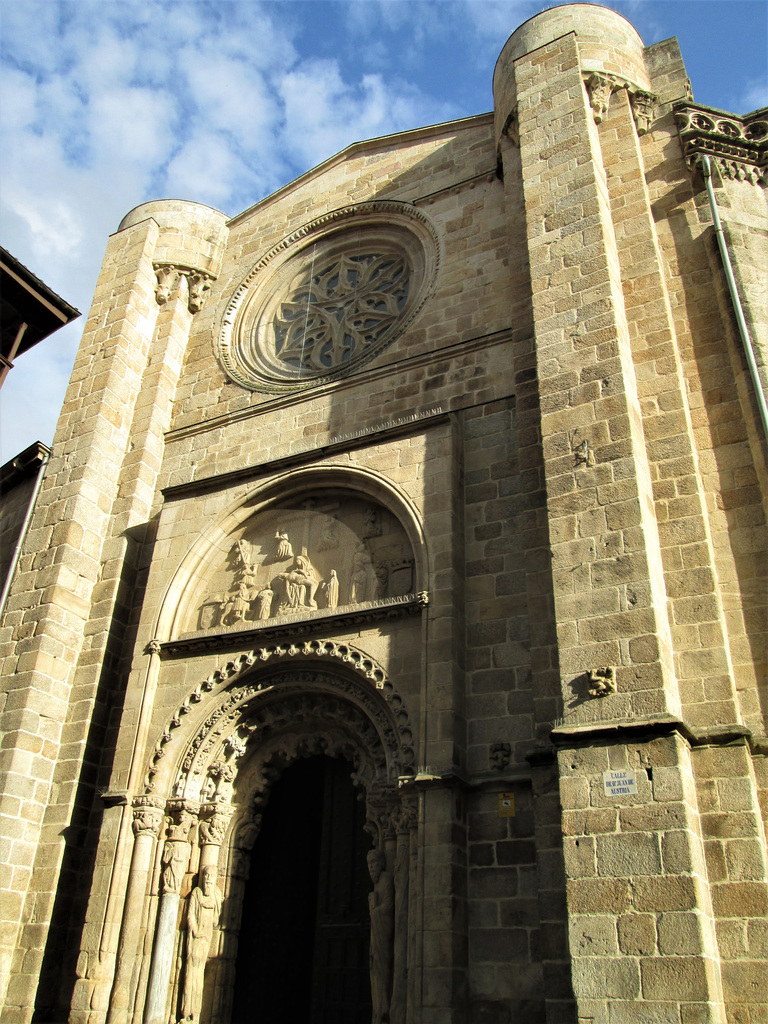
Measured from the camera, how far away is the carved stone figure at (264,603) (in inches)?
338

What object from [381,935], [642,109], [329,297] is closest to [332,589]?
[381,935]

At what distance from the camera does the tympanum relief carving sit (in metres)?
8.17

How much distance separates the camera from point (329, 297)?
11.5 m

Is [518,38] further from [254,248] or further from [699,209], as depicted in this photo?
[254,248]

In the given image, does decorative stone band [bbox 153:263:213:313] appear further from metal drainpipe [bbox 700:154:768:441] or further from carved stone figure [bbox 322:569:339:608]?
metal drainpipe [bbox 700:154:768:441]

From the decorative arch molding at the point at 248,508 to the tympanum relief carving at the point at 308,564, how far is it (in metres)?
0.10

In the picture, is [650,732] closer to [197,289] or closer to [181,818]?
[181,818]

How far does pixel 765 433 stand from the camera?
267 inches

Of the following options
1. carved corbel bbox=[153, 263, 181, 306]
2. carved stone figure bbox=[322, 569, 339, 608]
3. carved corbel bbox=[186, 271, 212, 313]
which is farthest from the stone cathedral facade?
carved corbel bbox=[186, 271, 212, 313]

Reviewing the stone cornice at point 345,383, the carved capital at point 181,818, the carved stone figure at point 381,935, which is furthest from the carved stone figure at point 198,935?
the stone cornice at point 345,383

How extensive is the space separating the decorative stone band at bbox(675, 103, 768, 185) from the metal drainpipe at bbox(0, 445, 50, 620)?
8.02 metres

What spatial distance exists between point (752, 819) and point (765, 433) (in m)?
2.92

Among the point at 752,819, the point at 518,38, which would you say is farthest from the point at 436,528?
the point at 518,38

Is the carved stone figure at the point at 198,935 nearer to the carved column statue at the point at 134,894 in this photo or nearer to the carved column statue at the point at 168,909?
the carved column statue at the point at 168,909
